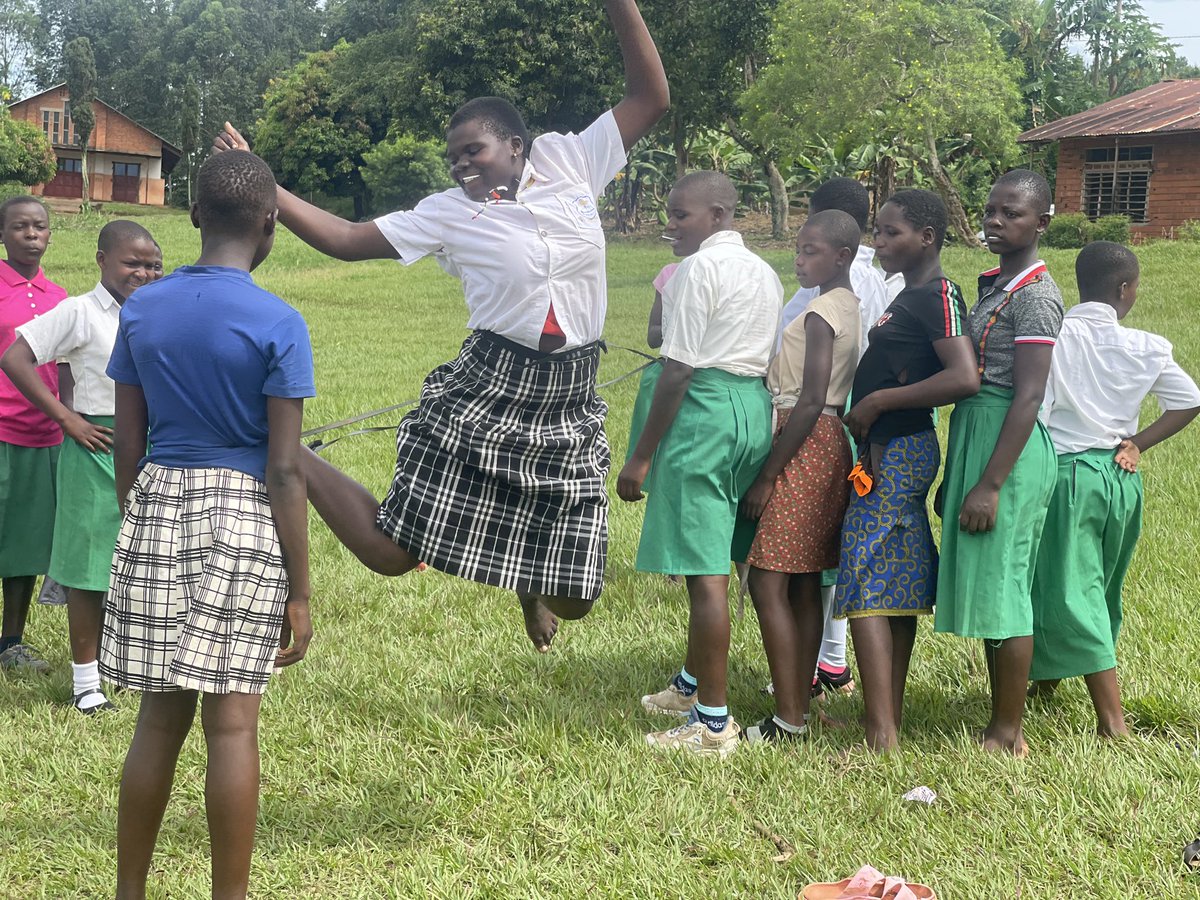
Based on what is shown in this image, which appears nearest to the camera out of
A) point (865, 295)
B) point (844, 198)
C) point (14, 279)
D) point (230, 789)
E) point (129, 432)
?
point (230, 789)

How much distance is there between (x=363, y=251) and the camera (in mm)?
3830

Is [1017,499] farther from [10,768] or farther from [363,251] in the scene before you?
[10,768]

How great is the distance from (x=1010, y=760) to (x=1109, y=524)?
0.91 m

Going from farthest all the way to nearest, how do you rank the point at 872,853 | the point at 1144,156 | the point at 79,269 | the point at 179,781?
the point at 1144,156 → the point at 79,269 → the point at 179,781 → the point at 872,853

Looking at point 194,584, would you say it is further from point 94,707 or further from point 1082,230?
point 1082,230

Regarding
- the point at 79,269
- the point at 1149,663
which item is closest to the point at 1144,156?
the point at 79,269

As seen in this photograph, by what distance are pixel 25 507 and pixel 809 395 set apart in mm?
3380

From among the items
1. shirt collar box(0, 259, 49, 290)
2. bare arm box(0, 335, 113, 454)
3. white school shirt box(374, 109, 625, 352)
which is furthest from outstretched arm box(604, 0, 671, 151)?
shirt collar box(0, 259, 49, 290)

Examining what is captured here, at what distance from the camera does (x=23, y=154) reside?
144ft

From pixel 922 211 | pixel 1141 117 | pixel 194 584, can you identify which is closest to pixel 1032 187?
pixel 922 211

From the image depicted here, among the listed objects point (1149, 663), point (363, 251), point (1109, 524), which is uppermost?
point (363, 251)

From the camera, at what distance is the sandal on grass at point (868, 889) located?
304 cm

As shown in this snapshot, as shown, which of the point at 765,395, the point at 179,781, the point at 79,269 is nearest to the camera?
the point at 179,781

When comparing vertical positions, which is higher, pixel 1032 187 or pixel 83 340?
pixel 1032 187
